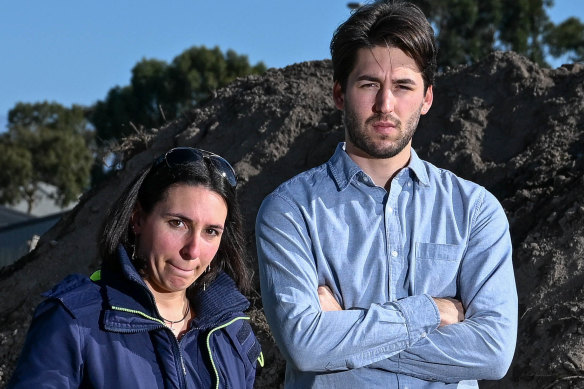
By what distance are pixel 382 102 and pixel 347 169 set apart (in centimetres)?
28

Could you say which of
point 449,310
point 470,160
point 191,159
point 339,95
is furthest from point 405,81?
point 470,160

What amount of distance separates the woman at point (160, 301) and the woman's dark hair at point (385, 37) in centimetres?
81

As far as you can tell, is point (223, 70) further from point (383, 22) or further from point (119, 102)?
point (383, 22)

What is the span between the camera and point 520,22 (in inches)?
1608

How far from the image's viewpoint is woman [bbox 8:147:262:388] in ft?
9.42

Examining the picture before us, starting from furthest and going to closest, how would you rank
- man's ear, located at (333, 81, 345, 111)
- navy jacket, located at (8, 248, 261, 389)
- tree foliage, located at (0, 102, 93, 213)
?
tree foliage, located at (0, 102, 93, 213) < man's ear, located at (333, 81, 345, 111) < navy jacket, located at (8, 248, 261, 389)

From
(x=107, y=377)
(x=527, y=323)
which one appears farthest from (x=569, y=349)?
(x=107, y=377)

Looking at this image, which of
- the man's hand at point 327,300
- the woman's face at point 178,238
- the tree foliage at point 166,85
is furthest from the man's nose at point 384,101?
the tree foliage at point 166,85

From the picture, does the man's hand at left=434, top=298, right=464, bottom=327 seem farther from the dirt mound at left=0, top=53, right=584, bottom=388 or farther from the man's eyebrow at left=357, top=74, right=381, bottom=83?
the dirt mound at left=0, top=53, right=584, bottom=388

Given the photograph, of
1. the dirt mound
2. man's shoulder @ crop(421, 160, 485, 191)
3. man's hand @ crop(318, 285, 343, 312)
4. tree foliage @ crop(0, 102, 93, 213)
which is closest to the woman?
man's hand @ crop(318, 285, 343, 312)

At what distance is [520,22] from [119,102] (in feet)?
73.6

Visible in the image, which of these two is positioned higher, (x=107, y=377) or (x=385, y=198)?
(x=385, y=198)

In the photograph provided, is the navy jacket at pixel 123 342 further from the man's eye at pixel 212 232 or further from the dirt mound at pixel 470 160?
the dirt mound at pixel 470 160

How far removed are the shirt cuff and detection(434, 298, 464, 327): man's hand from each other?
0.18 feet
